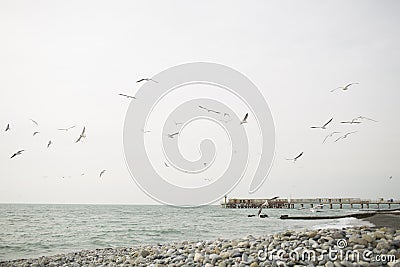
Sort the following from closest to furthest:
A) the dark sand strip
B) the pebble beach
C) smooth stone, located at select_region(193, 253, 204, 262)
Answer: the pebble beach < smooth stone, located at select_region(193, 253, 204, 262) < the dark sand strip

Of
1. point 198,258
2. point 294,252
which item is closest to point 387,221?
point 294,252

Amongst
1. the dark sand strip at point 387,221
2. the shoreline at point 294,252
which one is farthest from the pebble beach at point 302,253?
the dark sand strip at point 387,221

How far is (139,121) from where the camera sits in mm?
8016

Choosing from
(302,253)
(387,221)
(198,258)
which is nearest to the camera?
(302,253)

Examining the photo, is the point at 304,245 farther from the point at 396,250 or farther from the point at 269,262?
the point at 396,250

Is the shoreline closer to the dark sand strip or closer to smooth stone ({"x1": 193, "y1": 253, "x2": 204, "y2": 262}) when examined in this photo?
smooth stone ({"x1": 193, "y1": 253, "x2": 204, "y2": 262})

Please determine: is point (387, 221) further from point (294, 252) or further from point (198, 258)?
point (198, 258)

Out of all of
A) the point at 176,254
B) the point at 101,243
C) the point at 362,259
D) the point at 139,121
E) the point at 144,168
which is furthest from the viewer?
the point at 101,243

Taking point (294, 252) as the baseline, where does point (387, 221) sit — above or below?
above

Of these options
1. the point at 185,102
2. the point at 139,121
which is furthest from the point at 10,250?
the point at 185,102

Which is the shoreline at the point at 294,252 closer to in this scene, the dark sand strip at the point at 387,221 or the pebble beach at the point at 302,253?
the pebble beach at the point at 302,253

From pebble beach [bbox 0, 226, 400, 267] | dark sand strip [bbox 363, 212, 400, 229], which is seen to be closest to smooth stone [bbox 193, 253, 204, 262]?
pebble beach [bbox 0, 226, 400, 267]

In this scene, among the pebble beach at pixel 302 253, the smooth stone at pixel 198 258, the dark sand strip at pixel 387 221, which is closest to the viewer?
the pebble beach at pixel 302 253

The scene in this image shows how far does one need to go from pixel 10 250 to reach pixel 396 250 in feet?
27.8
